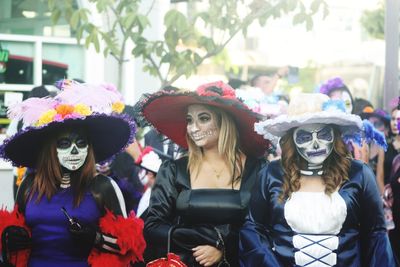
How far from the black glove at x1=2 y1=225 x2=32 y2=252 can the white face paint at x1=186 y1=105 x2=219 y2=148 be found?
3.82 ft

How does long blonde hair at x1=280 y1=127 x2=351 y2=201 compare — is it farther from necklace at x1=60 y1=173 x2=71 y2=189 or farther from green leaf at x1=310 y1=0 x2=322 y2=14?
green leaf at x1=310 y1=0 x2=322 y2=14

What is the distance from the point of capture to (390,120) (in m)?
8.07

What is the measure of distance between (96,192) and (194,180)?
60cm

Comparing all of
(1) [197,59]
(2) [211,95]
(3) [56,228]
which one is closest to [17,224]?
(3) [56,228]

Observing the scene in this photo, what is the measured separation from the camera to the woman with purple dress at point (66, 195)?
4703 millimetres

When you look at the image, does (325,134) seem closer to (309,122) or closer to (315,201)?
(309,122)

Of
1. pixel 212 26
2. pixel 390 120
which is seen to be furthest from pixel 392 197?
pixel 212 26

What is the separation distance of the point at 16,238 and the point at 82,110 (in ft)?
2.84

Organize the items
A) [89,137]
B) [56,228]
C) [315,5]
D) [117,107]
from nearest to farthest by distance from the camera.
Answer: [56,228] < [89,137] < [117,107] < [315,5]

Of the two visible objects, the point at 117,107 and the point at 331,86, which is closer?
the point at 117,107

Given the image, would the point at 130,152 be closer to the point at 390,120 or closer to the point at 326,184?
the point at 390,120

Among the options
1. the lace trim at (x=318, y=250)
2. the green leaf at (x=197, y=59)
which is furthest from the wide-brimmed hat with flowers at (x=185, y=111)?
the green leaf at (x=197, y=59)

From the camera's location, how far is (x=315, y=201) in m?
4.25

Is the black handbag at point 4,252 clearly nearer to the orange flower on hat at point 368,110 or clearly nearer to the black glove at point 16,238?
the black glove at point 16,238
